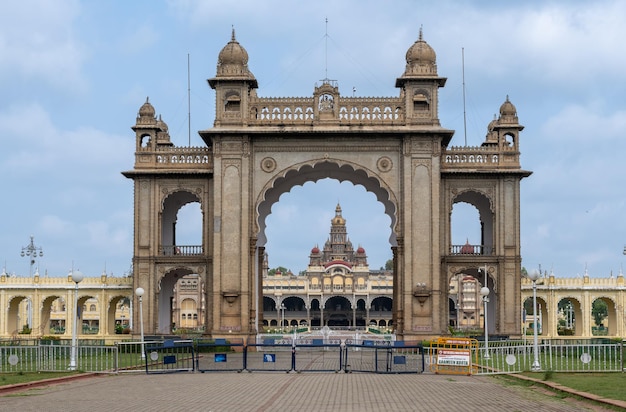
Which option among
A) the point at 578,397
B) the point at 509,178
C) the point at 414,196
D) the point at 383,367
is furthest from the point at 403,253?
the point at 578,397

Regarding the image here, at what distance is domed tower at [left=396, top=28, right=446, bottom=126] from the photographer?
143ft

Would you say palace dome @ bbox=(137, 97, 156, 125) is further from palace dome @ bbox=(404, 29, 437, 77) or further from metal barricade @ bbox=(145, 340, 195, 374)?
metal barricade @ bbox=(145, 340, 195, 374)

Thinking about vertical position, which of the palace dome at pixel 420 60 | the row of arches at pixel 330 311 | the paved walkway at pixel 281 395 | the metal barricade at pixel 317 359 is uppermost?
the palace dome at pixel 420 60

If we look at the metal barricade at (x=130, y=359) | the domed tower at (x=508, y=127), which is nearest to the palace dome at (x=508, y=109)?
the domed tower at (x=508, y=127)

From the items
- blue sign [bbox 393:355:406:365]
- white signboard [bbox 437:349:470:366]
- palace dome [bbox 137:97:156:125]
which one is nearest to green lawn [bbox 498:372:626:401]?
white signboard [bbox 437:349:470:366]

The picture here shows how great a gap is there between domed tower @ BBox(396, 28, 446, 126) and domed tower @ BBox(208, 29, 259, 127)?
7.02 metres

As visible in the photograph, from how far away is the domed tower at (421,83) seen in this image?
43.7 metres

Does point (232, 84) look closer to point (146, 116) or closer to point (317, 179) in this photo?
point (146, 116)

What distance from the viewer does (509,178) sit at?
147ft

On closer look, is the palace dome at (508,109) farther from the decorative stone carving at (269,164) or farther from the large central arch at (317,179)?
the decorative stone carving at (269,164)

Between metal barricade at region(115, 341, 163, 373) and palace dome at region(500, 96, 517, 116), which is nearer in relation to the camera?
metal barricade at region(115, 341, 163, 373)

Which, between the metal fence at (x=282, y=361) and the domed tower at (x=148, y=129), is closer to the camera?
the metal fence at (x=282, y=361)

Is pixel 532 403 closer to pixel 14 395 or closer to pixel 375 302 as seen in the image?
pixel 14 395

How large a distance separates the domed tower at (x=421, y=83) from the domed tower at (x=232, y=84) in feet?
23.0
